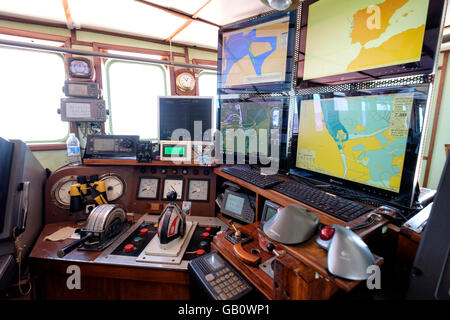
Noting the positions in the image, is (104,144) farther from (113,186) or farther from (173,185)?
(173,185)

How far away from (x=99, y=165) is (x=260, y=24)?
5.64ft

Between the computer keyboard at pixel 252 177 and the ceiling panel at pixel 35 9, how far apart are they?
2.18 meters

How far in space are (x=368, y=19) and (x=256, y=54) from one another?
2.54ft

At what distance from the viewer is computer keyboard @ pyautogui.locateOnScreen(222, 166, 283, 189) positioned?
123cm

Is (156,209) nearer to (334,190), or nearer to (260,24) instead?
(334,190)

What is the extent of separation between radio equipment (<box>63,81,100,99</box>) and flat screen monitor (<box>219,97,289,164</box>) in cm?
154

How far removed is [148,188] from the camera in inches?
68.1

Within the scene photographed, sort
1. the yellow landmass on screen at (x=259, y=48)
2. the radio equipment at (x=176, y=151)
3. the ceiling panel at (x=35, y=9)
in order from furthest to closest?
Result: the ceiling panel at (x=35, y=9) → the radio equipment at (x=176, y=151) → the yellow landmass on screen at (x=259, y=48)

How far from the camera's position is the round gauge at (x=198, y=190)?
1692 millimetres

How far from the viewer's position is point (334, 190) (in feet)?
3.68

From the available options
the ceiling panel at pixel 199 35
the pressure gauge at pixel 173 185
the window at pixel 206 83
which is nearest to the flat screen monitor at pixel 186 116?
the pressure gauge at pixel 173 185

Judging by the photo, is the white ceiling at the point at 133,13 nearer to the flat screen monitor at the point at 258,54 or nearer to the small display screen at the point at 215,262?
the flat screen monitor at the point at 258,54

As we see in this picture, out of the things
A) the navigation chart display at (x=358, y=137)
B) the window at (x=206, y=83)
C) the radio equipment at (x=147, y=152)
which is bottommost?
the radio equipment at (x=147, y=152)

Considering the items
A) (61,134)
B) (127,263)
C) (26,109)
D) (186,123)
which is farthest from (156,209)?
(26,109)
